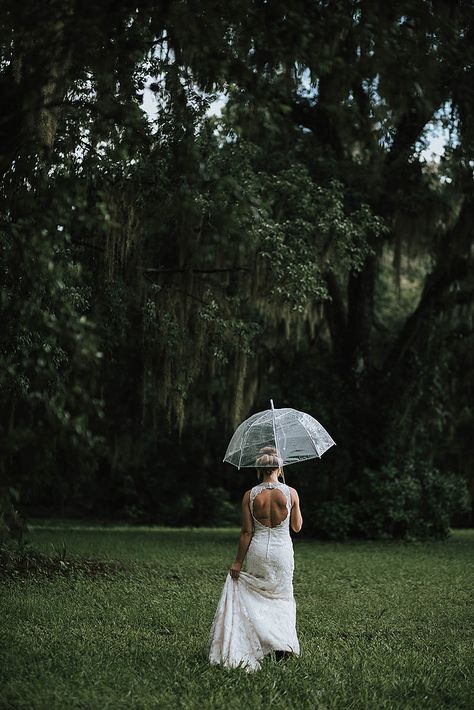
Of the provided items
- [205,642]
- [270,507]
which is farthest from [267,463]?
[205,642]

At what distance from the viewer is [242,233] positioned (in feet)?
38.1

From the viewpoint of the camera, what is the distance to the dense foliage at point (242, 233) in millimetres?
4902

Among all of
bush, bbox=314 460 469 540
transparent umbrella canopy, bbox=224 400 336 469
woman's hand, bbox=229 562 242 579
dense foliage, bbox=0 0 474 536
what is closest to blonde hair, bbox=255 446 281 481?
transparent umbrella canopy, bbox=224 400 336 469

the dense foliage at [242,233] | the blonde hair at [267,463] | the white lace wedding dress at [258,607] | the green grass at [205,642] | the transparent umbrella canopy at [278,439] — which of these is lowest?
the green grass at [205,642]

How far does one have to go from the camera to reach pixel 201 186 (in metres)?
10.8

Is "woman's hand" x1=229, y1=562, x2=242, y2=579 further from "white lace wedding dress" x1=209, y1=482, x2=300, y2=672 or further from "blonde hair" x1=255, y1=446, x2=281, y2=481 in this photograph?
"blonde hair" x1=255, y1=446, x2=281, y2=481

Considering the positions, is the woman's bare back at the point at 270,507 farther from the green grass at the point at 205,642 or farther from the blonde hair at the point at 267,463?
the green grass at the point at 205,642

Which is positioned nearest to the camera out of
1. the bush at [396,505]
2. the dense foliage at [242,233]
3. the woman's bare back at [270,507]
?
the dense foliage at [242,233]

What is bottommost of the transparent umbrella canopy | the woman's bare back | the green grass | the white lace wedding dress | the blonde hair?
the green grass

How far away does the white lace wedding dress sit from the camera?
5.81 m

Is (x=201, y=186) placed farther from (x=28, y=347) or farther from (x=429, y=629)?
(x=429, y=629)

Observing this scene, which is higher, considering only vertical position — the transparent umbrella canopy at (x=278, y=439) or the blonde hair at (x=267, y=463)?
the transparent umbrella canopy at (x=278, y=439)

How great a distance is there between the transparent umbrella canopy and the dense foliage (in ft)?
4.16

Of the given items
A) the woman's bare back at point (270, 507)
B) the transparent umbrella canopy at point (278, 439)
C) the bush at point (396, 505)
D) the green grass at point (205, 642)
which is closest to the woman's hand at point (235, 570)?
the woman's bare back at point (270, 507)
